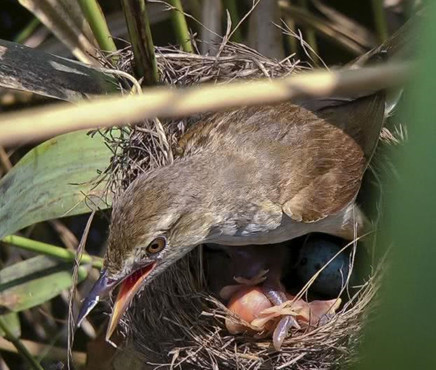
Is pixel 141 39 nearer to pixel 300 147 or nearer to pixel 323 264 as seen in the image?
pixel 300 147

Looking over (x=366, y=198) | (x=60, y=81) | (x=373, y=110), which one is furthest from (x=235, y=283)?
(x=60, y=81)

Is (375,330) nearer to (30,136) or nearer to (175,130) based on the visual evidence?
(30,136)

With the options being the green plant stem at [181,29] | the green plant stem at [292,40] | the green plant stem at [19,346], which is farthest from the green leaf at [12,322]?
the green plant stem at [292,40]

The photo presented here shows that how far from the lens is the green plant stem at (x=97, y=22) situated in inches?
80.8

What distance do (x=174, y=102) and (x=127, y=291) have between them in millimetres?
1206

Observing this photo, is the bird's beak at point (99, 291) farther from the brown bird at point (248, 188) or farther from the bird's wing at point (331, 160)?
the bird's wing at point (331, 160)

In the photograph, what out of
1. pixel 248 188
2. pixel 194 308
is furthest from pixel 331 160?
pixel 194 308

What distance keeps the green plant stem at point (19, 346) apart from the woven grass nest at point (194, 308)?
443 mm

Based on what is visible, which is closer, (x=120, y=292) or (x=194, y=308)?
(x=120, y=292)

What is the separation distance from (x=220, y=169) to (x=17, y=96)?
1.16 metres

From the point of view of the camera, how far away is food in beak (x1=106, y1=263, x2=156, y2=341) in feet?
6.05

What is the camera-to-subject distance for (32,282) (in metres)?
2.58

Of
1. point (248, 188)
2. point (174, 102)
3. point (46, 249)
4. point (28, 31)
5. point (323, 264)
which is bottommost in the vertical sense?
point (323, 264)

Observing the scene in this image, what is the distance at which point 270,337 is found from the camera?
2186 millimetres
